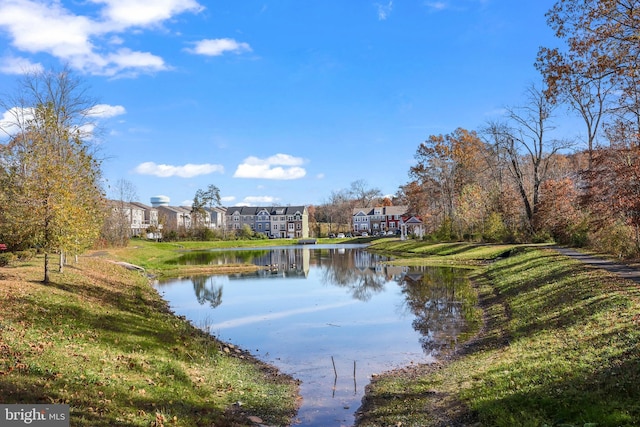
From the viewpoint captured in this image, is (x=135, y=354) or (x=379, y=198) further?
(x=379, y=198)

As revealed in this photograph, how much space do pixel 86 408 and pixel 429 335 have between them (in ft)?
39.4

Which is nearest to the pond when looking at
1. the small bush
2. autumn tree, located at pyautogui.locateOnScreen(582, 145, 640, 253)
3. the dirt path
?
the dirt path

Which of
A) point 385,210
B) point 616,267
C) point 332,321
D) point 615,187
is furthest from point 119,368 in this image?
point 385,210

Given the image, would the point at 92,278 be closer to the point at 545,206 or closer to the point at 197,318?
the point at 197,318

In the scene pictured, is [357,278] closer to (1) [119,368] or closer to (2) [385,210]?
(1) [119,368]

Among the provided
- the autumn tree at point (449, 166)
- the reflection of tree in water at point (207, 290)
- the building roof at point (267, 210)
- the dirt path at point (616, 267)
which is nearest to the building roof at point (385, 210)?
the building roof at point (267, 210)

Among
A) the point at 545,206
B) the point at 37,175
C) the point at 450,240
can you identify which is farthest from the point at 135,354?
the point at 450,240

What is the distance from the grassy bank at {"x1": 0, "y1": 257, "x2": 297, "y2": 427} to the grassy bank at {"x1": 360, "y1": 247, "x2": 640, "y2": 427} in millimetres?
2817

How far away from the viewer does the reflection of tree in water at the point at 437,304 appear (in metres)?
15.5

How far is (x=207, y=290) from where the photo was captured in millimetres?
29281

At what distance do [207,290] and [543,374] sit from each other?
23.7 meters

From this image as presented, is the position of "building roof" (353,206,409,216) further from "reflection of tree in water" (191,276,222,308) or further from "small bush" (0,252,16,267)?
"small bush" (0,252,16,267)

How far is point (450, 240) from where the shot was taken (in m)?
54.4

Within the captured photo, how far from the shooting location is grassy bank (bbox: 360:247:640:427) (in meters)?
7.09
